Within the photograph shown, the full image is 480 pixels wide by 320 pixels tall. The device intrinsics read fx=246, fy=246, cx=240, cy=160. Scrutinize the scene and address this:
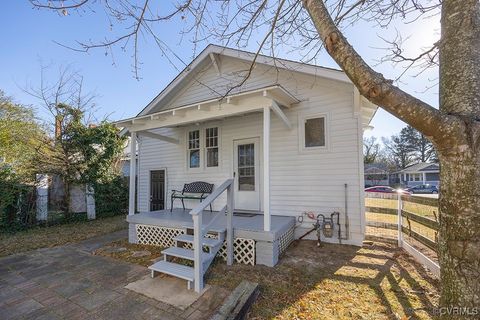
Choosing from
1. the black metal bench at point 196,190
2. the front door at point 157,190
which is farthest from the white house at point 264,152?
the front door at point 157,190

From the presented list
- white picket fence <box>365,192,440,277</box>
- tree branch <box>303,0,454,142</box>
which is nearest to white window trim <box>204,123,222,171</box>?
white picket fence <box>365,192,440,277</box>

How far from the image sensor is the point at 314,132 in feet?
20.9

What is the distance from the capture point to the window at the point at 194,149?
8.24 m

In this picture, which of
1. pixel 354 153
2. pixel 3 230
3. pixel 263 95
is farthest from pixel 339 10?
pixel 3 230

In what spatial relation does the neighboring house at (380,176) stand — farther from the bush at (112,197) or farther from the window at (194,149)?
the window at (194,149)

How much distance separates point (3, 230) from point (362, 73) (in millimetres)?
10903

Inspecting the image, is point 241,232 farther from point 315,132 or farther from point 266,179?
point 315,132

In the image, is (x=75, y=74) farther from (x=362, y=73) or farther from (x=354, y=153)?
(x=362, y=73)

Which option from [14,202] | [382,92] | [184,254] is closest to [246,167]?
[184,254]

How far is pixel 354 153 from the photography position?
19.1 feet

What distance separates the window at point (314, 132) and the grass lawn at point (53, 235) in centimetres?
702

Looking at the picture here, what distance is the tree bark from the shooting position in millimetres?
1585

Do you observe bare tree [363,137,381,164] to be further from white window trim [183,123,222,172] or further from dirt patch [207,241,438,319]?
dirt patch [207,241,438,319]

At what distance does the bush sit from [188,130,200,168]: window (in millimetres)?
4904
